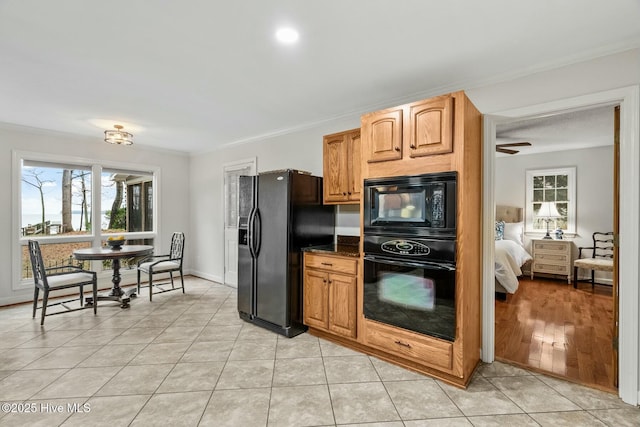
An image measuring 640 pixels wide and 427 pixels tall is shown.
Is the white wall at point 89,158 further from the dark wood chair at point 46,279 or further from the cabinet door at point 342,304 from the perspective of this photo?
the cabinet door at point 342,304

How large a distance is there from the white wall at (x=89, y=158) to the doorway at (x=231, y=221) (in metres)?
1.26

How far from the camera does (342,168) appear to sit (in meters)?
3.27

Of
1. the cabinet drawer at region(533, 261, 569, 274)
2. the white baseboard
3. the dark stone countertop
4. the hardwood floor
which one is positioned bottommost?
the hardwood floor

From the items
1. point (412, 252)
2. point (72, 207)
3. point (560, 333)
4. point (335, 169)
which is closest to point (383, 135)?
point (335, 169)

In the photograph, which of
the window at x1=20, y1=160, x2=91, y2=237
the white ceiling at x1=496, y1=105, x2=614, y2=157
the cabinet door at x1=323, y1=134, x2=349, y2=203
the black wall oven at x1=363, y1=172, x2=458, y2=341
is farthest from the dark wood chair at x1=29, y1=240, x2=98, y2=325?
the white ceiling at x1=496, y1=105, x2=614, y2=157

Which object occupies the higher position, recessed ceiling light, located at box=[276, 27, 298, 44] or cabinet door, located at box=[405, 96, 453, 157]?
recessed ceiling light, located at box=[276, 27, 298, 44]

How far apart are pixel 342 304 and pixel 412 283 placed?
2.62ft

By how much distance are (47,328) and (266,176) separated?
2.98 meters

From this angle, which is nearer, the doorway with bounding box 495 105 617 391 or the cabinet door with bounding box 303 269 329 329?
the doorway with bounding box 495 105 617 391

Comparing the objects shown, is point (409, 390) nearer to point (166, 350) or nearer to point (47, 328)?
point (166, 350)

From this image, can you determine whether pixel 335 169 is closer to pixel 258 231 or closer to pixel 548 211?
pixel 258 231

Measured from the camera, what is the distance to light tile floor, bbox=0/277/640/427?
193 centimetres

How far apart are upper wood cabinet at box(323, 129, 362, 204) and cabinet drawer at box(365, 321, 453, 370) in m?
1.28

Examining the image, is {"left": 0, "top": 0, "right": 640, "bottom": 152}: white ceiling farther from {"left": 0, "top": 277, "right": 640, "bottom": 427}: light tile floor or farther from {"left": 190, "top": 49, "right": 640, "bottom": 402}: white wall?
{"left": 0, "top": 277, "right": 640, "bottom": 427}: light tile floor
